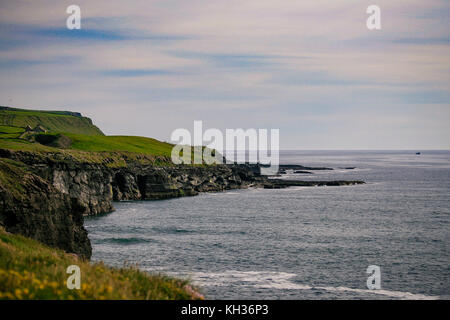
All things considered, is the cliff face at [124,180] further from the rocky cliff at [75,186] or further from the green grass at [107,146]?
the green grass at [107,146]

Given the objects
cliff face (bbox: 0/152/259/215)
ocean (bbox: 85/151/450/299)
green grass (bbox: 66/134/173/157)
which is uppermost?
green grass (bbox: 66/134/173/157)

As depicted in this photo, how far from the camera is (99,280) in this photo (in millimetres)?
13219

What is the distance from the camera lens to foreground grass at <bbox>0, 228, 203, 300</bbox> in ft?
39.3

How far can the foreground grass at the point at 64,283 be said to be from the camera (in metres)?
12.0

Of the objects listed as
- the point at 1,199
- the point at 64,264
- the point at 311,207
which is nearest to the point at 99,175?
the point at 311,207

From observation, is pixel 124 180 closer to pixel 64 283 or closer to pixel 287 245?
pixel 287 245

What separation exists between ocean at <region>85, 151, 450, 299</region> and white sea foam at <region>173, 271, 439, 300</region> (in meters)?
0.07

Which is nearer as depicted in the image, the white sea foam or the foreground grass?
the foreground grass

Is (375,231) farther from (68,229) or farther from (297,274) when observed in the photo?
(68,229)

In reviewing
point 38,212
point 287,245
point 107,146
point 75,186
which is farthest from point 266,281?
point 107,146

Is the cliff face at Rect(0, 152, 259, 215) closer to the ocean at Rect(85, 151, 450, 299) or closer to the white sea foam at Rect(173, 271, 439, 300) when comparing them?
the ocean at Rect(85, 151, 450, 299)

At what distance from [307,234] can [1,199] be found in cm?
3587

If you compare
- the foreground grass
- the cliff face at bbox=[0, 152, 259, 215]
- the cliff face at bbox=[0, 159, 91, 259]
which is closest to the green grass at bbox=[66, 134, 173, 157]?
the cliff face at bbox=[0, 152, 259, 215]

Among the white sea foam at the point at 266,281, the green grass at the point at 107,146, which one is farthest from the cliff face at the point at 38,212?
the green grass at the point at 107,146
